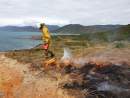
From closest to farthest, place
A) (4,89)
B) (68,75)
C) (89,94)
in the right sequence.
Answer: (89,94) → (4,89) → (68,75)

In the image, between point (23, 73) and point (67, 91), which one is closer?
point (67, 91)

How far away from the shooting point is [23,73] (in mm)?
23328

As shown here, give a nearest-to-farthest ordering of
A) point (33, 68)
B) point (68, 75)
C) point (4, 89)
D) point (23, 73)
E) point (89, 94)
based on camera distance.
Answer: point (89, 94) < point (4, 89) < point (68, 75) < point (23, 73) < point (33, 68)

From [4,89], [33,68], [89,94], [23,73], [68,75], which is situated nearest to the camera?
[89,94]

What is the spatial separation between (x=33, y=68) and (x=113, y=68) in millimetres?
6495

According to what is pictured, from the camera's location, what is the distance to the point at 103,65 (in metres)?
22.2

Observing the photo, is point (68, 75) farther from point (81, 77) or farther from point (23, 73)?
point (23, 73)

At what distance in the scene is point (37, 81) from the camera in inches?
787

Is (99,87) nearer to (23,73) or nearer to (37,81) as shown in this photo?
(37,81)

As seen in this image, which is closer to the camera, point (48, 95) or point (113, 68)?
point (48, 95)

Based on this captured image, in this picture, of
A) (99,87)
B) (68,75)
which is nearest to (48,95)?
(99,87)

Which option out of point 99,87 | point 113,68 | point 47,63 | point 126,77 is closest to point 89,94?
point 99,87

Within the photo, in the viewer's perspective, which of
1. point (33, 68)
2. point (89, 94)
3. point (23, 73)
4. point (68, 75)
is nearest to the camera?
point (89, 94)

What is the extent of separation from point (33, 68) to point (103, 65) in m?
5.51
